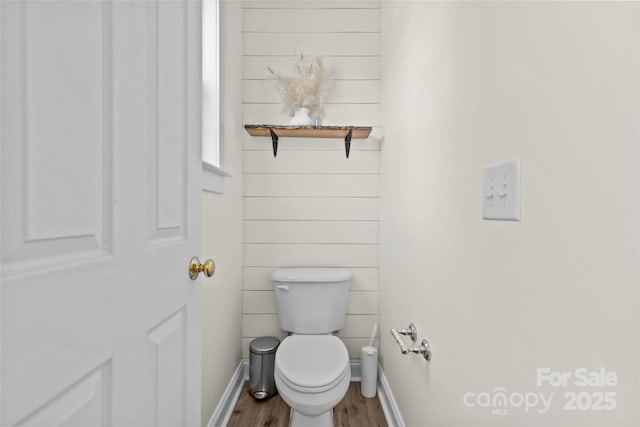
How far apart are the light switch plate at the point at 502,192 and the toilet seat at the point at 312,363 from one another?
0.98 metres

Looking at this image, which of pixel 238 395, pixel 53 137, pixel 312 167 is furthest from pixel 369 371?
pixel 53 137

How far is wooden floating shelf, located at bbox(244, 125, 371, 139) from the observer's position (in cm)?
193

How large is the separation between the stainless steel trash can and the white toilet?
6.5 inches

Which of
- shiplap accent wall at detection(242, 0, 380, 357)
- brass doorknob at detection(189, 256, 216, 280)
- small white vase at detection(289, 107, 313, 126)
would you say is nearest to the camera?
brass doorknob at detection(189, 256, 216, 280)

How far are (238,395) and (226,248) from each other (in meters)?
0.83

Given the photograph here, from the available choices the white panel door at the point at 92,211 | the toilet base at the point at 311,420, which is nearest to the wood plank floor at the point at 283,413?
the toilet base at the point at 311,420

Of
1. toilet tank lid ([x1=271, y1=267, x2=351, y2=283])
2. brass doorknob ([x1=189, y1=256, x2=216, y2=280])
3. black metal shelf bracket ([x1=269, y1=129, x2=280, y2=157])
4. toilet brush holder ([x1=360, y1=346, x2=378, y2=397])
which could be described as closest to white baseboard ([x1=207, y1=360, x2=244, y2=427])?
toilet tank lid ([x1=271, y1=267, x2=351, y2=283])

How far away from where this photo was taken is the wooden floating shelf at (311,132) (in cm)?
193

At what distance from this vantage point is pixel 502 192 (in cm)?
75

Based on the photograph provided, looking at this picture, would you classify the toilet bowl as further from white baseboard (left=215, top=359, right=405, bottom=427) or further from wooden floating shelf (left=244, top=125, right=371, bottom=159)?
wooden floating shelf (left=244, top=125, right=371, bottom=159)

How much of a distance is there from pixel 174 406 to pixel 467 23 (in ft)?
3.83

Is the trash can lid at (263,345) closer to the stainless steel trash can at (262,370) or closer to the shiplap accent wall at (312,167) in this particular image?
the stainless steel trash can at (262,370)

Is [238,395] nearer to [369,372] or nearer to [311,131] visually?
[369,372]

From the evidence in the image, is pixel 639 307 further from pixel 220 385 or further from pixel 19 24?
pixel 220 385
